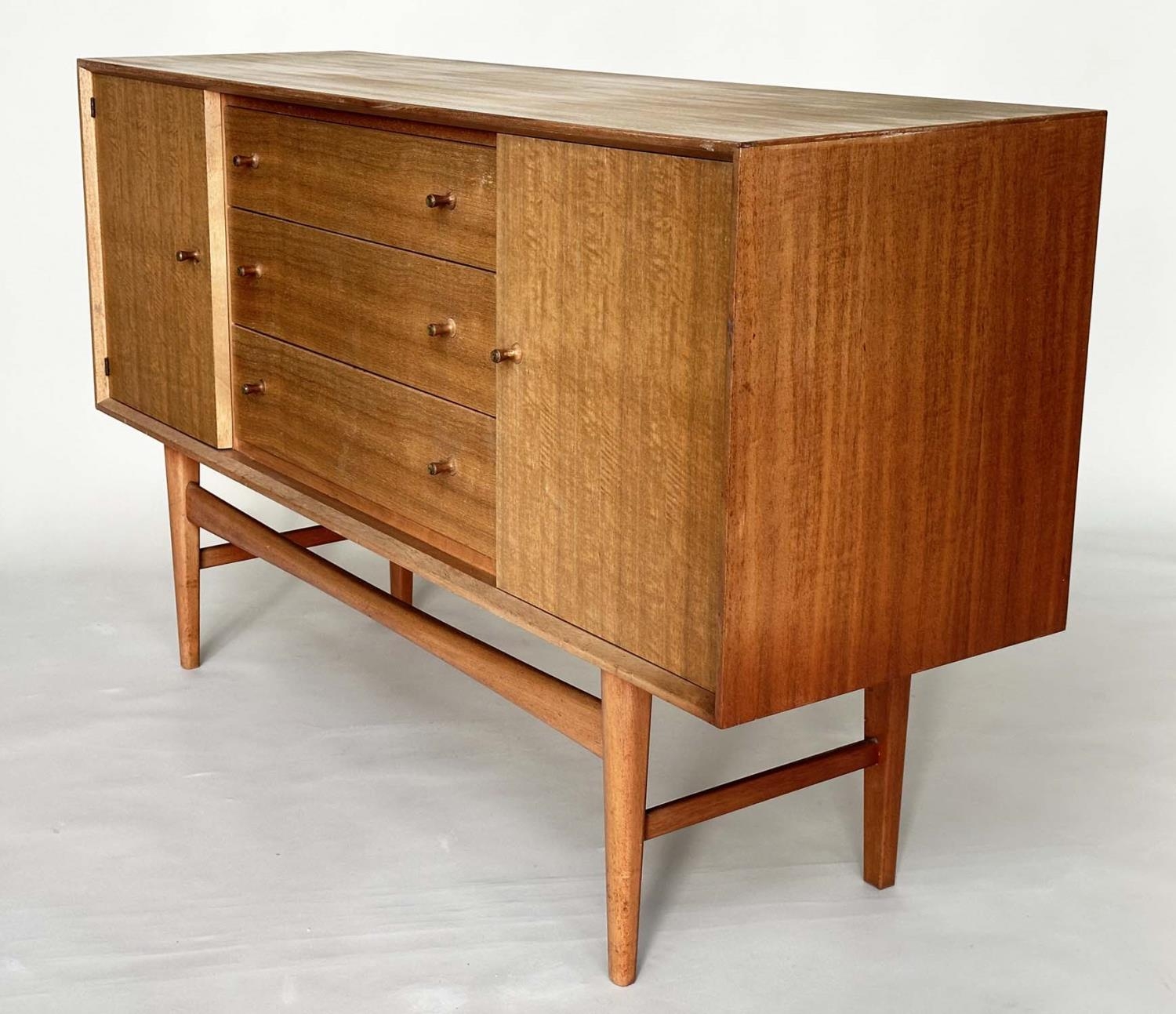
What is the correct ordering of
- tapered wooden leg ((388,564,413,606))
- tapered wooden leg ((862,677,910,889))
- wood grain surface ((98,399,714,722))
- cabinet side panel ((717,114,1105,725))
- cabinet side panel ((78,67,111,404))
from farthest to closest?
1. tapered wooden leg ((388,564,413,606))
2. cabinet side panel ((78,67,111,404))
3. tapered wooden leg ((862,677,910,889))
4. wood grain surface ((98,399,714,722))
5. cabinet side panel ((717,114,1105,725))

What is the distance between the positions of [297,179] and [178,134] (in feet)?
1.40

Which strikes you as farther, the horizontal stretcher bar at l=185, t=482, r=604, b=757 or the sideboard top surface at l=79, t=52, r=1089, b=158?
the horizontal stretcher bar at l=185, t=482, r=604, b=757

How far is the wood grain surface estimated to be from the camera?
2.46 metres

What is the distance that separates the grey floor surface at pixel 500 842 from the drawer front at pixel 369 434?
24.5 inches

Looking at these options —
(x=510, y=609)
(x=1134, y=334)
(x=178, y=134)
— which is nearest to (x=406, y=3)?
(x=178, y=134)

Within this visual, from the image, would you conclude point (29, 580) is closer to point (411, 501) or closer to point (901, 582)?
point (411, 501)

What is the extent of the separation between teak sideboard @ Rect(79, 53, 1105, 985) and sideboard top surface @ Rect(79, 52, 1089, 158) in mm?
13

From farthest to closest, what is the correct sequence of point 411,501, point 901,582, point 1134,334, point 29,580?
point 1134,334 → point 29,580 → point 411,501 → point 901,582

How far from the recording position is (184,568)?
12.9 feet

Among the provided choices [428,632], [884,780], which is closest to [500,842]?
[428,632]

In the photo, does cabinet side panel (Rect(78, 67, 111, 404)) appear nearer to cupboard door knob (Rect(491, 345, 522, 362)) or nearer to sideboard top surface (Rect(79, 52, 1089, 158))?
sideboard top surface (Rect(79, 52, 1089, 158))

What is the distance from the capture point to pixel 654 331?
2.34m

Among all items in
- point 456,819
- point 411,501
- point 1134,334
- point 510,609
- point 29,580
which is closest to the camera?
point 510,609

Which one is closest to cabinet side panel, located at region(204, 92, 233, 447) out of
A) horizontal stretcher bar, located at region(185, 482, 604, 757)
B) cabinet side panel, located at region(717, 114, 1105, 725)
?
horizontal stretcher bar, located at region(185, 482, 604, 757)
